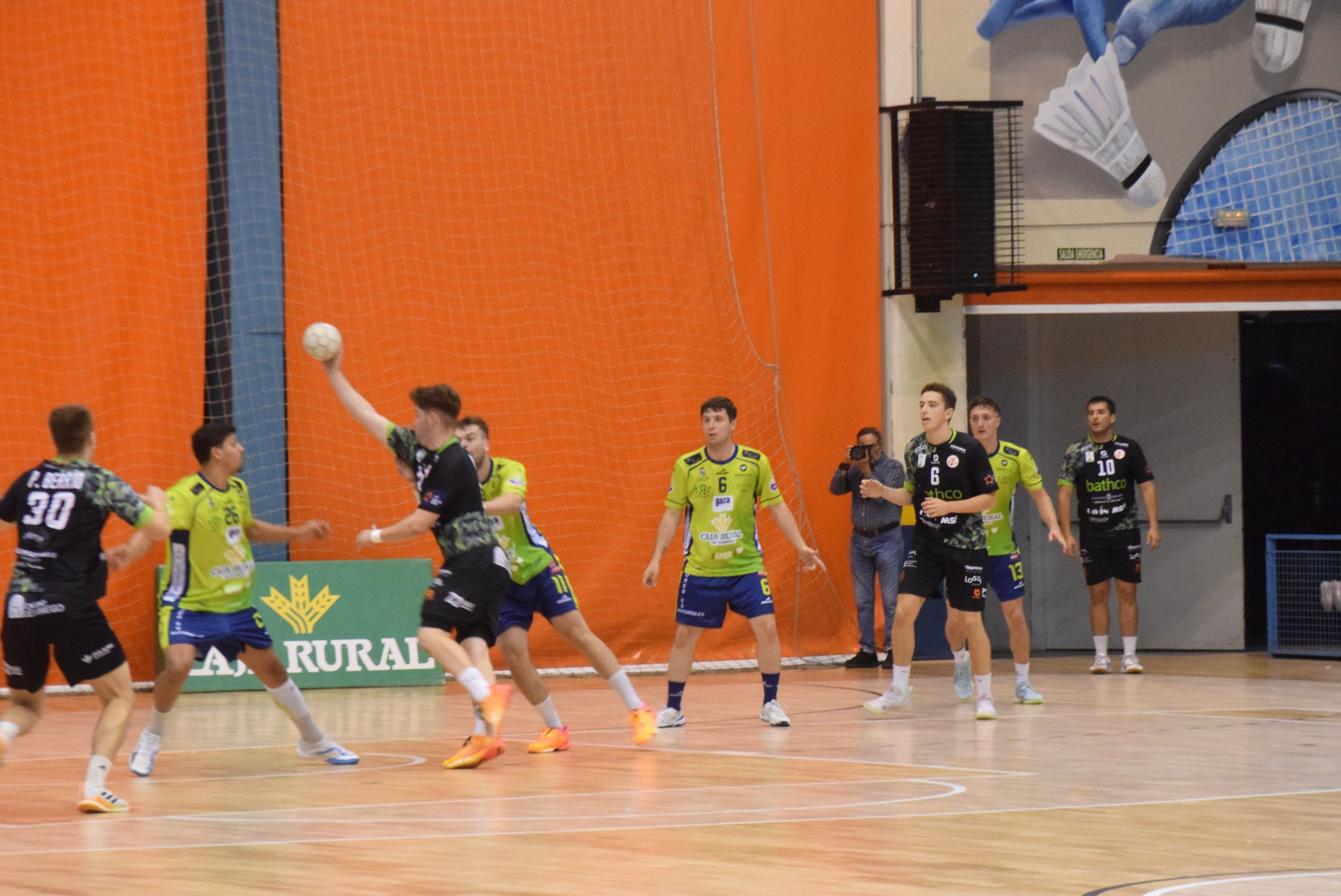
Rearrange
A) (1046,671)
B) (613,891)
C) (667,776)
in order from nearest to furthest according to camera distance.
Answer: (613,891) < (667,776) < (1046,671)

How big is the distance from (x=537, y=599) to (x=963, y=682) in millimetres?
3908

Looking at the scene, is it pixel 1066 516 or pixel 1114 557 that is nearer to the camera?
pixel 1066 516

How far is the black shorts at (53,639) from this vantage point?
6.71m

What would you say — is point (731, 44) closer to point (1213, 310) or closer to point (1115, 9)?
point (1115, 9)

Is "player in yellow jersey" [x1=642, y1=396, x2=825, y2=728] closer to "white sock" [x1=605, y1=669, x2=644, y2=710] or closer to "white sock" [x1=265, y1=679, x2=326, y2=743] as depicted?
"white sock" [x1=605, y1=669, x2=644, y2=710]

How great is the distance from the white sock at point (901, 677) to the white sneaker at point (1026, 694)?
1053 millimetres

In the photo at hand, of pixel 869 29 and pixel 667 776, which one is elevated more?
pixel 869 29

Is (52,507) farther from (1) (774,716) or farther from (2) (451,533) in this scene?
(1) (774,716)

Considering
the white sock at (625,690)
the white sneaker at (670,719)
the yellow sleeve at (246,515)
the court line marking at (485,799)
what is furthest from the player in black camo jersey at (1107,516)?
the yellow sleeve at (246,515)

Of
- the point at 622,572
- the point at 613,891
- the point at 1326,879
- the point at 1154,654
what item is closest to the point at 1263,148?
the point at 1154,654

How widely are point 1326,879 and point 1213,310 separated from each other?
36.2 feet

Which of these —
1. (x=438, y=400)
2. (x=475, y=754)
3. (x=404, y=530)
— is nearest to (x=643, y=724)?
(x=475, y=754)

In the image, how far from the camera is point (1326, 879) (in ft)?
17.0

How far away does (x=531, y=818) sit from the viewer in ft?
20.9
